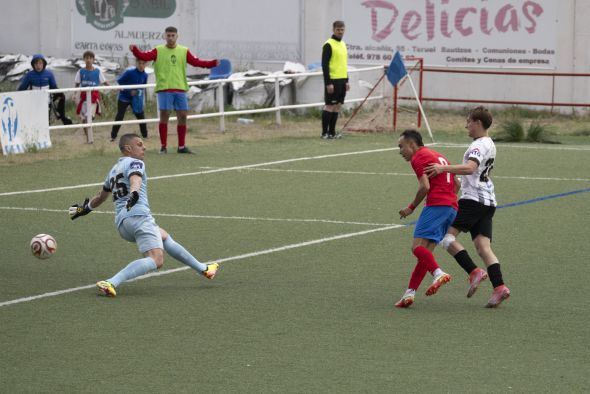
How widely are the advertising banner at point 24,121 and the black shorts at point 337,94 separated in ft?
17.2

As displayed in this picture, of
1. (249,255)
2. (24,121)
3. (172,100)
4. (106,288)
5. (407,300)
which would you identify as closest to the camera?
(407,300)

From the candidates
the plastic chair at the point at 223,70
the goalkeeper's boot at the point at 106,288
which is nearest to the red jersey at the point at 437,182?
the goalkeeper's boot at the point at 106,288

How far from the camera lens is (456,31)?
29.0 m

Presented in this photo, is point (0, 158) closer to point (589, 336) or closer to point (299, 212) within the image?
point (299, 212)

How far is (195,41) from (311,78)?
14.7ft

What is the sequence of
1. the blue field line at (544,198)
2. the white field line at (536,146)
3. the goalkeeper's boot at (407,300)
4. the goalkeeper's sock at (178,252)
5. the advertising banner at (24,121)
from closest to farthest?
the goalkeeper's boot at (407,300)
the goalkeeper's sock at (178,252)
the blue field line at (544,198)
the advertising banner at (24,121)
the white field line at (536,146)

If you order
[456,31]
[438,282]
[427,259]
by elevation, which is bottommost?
[438,282]

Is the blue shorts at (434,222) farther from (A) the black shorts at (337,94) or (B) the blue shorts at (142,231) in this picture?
(A) the black shorts at (337,94)

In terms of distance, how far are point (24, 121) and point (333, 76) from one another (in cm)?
603

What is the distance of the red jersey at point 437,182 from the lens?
8.92 meters

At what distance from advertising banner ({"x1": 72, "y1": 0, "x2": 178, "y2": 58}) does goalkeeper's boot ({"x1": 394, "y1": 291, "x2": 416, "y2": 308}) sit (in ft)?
77.4

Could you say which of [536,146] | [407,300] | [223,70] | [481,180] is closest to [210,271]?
[407,300]

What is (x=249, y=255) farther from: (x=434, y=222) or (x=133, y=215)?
(x=434, y=222)

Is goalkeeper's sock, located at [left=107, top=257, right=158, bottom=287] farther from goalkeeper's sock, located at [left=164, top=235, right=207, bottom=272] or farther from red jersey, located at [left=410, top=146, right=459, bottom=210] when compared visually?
red jersey, located at [left=410, top=146, right=459, bottom=210]
